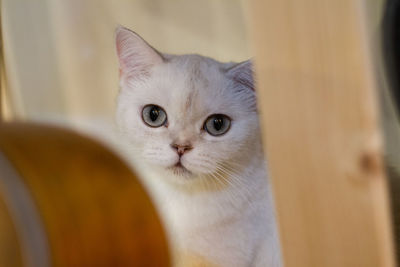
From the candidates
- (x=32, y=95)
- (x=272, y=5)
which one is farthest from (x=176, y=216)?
(x=32, y=95)

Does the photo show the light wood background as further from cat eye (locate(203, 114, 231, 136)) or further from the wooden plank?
the wooden plank

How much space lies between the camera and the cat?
0.66 metres

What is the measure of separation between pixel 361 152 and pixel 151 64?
0.40 metres

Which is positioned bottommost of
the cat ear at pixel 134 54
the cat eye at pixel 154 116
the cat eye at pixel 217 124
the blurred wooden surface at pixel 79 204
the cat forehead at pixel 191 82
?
the blurred wooden surface at pixel 79 204

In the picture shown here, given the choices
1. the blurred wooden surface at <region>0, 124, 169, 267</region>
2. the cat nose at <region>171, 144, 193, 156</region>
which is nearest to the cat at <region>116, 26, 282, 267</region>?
the cat nose at <region>171, 144, 193, 156</region>

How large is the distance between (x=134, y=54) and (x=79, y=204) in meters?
0.32

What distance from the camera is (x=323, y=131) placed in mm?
453

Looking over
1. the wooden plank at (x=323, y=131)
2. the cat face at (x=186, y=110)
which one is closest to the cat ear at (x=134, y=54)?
the cat face at (x=186, y=110)

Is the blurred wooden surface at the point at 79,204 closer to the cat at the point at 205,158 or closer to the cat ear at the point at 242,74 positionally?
the cat at the point at 205,158

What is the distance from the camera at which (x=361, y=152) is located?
43 cm

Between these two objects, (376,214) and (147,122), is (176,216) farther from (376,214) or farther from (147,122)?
(376,214)

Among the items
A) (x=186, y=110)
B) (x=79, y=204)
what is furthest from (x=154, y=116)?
(x=79, y=204)

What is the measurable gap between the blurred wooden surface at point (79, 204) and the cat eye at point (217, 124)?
0.55ft

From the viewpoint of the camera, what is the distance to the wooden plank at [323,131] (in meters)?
0.44
